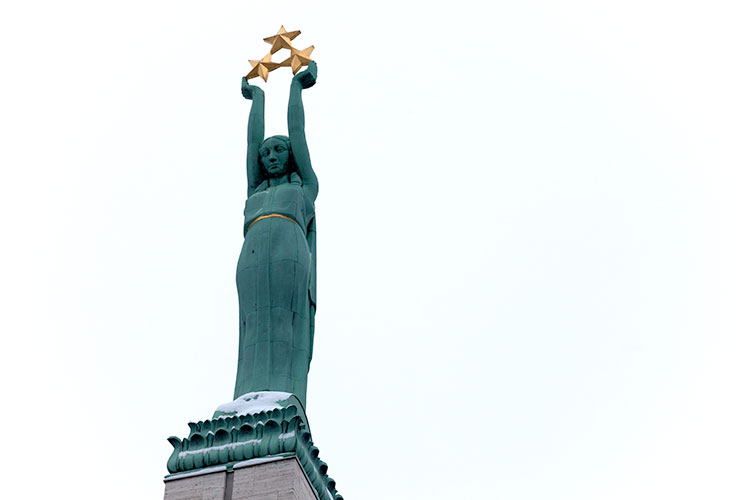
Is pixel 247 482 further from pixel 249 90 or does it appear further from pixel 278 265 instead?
pixel 249 90

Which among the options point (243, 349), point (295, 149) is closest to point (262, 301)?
point (243, 349)

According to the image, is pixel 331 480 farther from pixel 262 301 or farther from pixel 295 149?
pixel 295 149

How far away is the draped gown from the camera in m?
21.0

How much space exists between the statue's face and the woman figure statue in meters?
0.02

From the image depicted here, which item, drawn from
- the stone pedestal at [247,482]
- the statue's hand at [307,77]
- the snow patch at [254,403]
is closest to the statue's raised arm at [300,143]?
the statue's hand at [307,77]

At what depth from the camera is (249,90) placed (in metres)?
24.1

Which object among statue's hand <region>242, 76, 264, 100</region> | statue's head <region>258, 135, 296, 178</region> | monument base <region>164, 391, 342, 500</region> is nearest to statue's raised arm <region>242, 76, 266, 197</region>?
statue's hand <region>242, 76, 264, 100</region>

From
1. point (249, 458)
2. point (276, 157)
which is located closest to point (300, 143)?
point (276, 157)

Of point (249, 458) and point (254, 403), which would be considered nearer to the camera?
point (249, 458)

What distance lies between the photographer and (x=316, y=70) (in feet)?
78.3

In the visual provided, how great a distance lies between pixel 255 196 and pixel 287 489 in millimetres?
5478

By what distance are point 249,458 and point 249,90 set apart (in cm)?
707

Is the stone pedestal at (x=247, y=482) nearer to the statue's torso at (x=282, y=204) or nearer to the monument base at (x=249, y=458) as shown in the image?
the monument base at (x=249, y=458)

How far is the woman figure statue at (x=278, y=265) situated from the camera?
21.0 metres
